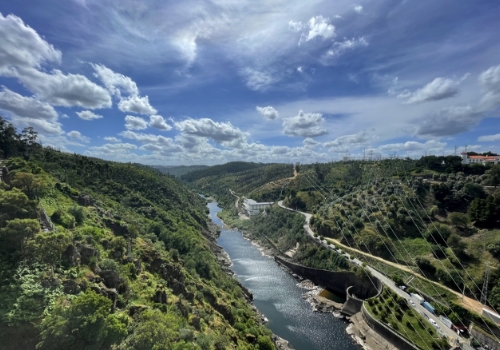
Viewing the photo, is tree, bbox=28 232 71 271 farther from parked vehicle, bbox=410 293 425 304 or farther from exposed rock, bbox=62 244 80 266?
parked vehicle, bbox=410 293 425 304

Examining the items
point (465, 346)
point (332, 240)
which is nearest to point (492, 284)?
point (465, 346)

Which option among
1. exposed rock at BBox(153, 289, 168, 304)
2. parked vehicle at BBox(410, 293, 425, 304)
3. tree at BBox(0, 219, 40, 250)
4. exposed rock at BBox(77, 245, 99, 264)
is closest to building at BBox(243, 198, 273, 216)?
parked vehicle at BBox(410, 293, 425, 304)

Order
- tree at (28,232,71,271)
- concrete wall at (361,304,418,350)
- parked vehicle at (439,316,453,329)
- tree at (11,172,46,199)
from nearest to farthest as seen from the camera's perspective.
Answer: tree at (28,232,71,271)
tree at (11,172,46,199)
concrete wall at (361,304,418,350)
parked vehicle at (439,316,453,329)

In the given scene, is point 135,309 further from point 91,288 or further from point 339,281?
point 339,281

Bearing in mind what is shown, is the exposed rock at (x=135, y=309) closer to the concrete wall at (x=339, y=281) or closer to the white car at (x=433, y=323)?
the white car at (x=433, y=323)

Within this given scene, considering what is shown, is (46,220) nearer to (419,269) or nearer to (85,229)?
(85,229)

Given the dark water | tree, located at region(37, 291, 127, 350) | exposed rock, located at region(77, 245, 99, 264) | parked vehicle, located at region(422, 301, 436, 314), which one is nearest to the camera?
tree, located at region(37, 291, 127, 350)
